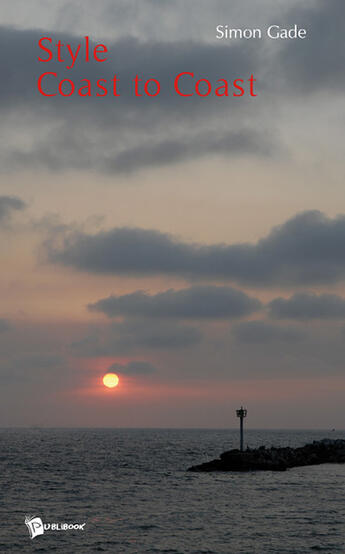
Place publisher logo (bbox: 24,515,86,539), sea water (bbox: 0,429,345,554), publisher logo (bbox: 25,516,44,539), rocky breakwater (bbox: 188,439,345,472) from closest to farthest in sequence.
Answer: sea water (bbox: 0,429,345,554) < publisher logo (bbox: 25,516,44,539) < publisher logo (bbox: 24,515,86,539) < rocky breakwater (bbox: 188,439,345,472)

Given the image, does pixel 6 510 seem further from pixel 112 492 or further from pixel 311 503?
pixel 311 503

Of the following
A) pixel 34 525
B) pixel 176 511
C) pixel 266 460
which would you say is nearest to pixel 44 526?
pixel 34 525

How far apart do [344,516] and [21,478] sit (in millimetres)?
41301

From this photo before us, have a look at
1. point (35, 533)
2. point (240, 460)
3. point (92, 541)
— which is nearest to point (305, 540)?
point (92, 541)

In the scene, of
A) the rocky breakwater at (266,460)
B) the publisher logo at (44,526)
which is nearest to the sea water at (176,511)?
the publisher logo at (44,526)

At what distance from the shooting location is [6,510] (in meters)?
51.9

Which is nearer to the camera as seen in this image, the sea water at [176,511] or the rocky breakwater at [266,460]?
the sea water at [176,511]

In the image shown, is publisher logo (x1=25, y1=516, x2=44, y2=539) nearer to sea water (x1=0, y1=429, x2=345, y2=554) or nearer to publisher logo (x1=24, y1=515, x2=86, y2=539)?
publisher logo (x1=24, y1=515, x2=86, y2=539)

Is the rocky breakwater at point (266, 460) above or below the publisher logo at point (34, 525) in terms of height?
above

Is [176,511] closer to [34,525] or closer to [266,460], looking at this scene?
[34,525]

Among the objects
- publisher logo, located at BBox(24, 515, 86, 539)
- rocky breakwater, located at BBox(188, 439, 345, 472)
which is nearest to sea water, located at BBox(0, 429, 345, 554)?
publisher logo, located at BBox(24, 515, 86, 539)

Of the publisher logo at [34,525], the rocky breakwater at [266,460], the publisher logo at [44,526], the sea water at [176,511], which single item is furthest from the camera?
the rocky breakwater at [266,460]

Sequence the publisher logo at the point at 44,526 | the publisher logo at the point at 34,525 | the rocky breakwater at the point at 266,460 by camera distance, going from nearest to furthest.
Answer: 1. the publisher logo at the point at 34,525
2. the publisher logo at the point at 44,526
3. the rocky breakwater at the point at 266,460

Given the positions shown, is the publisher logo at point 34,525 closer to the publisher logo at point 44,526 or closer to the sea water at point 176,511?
the publisher logo at point 44,526
